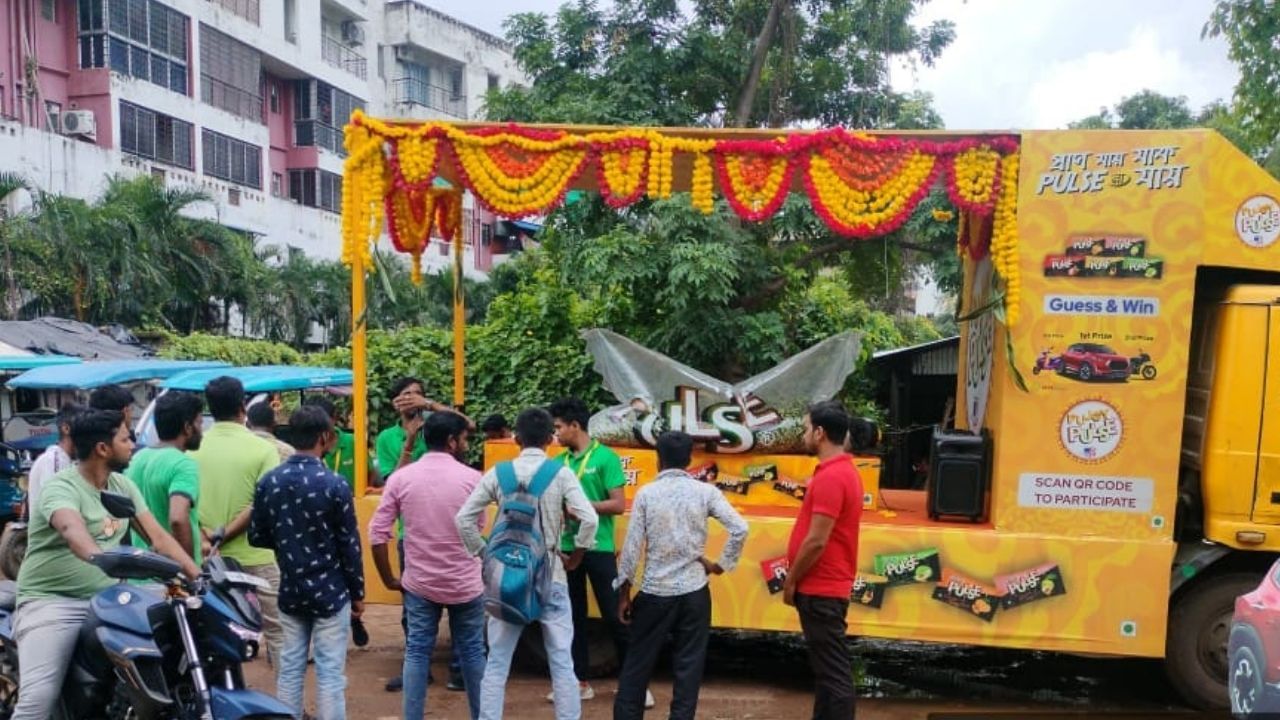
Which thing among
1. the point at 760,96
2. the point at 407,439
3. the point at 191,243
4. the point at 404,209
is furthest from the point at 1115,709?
the point at 191,243

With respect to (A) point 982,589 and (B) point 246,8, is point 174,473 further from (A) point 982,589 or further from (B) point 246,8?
(B) point 246,8

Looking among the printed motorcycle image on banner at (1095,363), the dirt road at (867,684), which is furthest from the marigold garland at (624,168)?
the dirt road at (867,684)

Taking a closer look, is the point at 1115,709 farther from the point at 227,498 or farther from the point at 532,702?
the point at 227,498

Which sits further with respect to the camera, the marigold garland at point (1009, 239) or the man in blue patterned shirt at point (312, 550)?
the marigold garland at point (1009, 239)

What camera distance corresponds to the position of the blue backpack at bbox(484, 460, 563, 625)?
4488mm

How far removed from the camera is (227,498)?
502cm

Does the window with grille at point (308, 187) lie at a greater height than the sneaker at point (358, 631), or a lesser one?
greater

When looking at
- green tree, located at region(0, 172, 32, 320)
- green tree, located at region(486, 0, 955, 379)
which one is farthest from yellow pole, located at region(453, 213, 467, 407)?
green tree, located at region(0, 172, 32, 320)

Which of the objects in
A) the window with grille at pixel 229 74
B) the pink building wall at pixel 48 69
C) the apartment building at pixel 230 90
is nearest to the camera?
the pink building wall at pixel 48 69

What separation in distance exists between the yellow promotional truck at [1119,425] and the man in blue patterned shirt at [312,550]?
2565 mm

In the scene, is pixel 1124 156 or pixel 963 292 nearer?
pixel 1124 156

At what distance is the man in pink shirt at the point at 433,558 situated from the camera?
15.3ft

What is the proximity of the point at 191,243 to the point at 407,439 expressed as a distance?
1377 cm

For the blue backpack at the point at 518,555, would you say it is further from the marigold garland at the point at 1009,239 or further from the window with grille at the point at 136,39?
the window with grille at the point at 136,39
